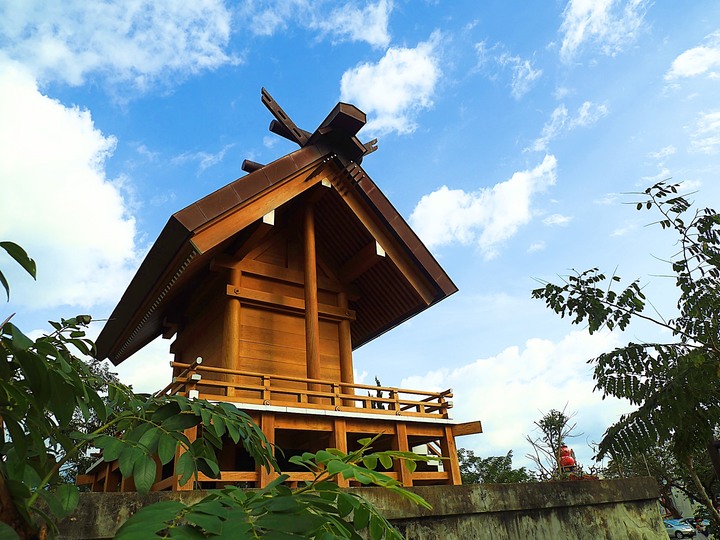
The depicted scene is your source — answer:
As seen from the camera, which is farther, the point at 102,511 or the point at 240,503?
the point at 102,511

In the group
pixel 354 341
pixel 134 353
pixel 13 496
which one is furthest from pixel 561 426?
pixel 13 496

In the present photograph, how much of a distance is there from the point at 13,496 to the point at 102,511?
1.55 metres

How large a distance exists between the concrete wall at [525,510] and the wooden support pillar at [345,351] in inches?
207

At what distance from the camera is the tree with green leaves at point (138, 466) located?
1095 mm

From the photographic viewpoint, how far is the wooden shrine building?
7.32 m

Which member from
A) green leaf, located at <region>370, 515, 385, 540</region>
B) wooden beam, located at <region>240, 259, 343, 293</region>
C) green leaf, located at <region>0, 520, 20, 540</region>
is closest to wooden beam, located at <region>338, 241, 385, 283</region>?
wooden beam, located at <region>240, 259, 343, 293</region>

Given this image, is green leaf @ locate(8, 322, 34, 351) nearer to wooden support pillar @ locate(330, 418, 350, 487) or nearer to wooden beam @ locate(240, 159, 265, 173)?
wooden support pillar @ locate(330, 418, 350, 487)

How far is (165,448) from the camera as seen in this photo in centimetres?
148

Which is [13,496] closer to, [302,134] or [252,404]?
[252,404]

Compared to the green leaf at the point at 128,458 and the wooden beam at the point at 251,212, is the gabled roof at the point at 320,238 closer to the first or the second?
the wooden beam at the point at 251,212

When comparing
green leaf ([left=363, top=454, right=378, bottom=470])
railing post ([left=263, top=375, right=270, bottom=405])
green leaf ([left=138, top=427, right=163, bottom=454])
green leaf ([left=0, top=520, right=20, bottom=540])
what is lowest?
green leaf ([left=0, top=520, right=20, bottom=540])

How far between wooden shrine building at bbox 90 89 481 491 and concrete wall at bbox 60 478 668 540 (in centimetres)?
318

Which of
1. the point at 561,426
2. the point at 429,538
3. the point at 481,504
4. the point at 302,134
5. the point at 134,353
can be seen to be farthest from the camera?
the point at 561,426

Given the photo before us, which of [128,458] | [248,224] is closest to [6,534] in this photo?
[128,458]
